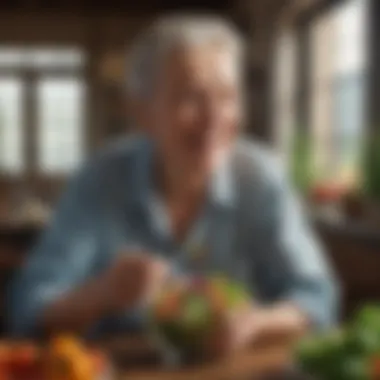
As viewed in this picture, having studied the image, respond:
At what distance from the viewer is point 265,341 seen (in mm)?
1023

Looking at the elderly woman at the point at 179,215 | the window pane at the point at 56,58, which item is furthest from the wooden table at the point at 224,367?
the window pane at the point at 56,58

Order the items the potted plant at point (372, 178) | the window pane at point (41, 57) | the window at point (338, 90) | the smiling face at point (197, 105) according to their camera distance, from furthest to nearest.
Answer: the window pane at point (41, 57) → the window at point (338, 90) → the potted plant at point (372, 178) → the smiling face at point (197, 105)

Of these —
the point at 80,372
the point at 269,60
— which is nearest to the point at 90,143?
the point at 269,60

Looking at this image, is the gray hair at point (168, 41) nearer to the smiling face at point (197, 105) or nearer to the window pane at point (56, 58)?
the smiling face at point (197, 105)

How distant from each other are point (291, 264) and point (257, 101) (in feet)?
11.4

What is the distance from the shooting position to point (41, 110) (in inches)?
225

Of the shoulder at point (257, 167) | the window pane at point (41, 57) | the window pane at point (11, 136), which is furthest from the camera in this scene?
the window pane at point (41, 57)

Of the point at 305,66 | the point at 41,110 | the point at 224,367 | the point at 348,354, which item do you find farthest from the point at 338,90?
the point at 348,354

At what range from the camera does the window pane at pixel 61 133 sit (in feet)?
18.5

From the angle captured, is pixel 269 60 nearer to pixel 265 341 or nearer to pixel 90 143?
pixel 90 143

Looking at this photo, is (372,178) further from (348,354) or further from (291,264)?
(348,354)

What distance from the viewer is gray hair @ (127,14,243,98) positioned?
1038 mm

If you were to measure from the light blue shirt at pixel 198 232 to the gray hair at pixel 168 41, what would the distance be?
0.30 feet

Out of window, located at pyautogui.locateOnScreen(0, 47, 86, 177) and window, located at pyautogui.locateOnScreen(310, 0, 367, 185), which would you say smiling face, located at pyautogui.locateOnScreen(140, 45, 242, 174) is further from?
window, located at pyautogui.locateOnScreen(0, 47, 86, 177)
